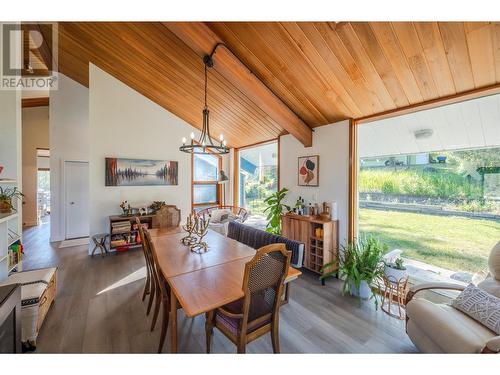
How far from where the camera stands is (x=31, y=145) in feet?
20.3

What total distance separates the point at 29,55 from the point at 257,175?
534cm

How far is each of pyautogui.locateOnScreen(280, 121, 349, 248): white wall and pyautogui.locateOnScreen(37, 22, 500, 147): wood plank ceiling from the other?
0.75ft

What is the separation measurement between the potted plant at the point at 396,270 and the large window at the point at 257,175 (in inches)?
101

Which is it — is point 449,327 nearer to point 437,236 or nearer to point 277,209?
point 437,236

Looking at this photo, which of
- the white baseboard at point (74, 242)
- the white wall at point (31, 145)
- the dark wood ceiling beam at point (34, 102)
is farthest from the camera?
the white wall at point (31, 145)

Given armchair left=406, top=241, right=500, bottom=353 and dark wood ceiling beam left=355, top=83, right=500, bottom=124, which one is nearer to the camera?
armchair left=406, top=241, right=500, bottom=353

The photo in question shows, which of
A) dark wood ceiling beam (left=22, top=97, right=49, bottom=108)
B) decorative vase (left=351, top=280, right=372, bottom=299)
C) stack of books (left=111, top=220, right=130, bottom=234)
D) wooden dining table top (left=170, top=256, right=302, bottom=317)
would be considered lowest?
decorative vase (left=351, top=280, right=372, bottom=299)

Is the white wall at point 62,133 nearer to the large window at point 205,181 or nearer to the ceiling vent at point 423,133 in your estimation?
the large window at point 205,181

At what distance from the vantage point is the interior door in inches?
199

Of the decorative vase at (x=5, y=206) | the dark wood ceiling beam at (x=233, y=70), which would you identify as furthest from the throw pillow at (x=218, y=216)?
the decorative vase at (x=5, y=206)

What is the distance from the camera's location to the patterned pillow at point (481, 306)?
1459mm

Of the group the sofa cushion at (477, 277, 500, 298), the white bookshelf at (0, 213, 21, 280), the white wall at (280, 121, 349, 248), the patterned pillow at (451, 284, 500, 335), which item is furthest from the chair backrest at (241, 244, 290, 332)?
the white bookshelf at (0, 213, 21, 280)

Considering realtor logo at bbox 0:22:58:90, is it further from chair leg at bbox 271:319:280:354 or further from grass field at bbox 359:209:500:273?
grass field at bbox 359:209:500:273
